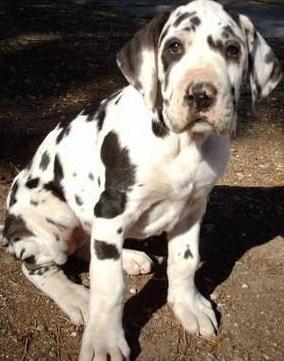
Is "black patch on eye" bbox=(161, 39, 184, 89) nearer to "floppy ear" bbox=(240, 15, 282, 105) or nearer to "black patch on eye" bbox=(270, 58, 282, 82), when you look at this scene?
"floppy ear" bbox=(240, 15, 282, 105)

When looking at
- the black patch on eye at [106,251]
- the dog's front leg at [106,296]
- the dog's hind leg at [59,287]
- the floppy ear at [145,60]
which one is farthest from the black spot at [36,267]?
the floppy ear at [145,60]

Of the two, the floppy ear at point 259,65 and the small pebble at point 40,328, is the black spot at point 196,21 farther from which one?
the small pebble at point 40,328

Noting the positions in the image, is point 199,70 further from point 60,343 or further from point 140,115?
point 60,343

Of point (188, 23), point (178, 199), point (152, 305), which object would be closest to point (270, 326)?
point (152, 305)

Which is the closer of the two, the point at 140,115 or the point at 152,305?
the point at 140,115

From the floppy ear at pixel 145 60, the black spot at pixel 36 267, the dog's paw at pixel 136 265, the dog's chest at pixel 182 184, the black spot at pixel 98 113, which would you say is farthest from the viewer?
the dog's paw at pixel 136 265

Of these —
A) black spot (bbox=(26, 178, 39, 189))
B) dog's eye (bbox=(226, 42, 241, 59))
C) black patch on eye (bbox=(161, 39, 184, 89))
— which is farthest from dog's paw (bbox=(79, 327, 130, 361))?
dog's eye (bbox=(226, 42, 241, 59))

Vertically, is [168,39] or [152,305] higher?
[168,39]

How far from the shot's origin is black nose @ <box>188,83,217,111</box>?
3.31m

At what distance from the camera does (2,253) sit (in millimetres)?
4871

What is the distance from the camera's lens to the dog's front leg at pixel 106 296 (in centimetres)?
381

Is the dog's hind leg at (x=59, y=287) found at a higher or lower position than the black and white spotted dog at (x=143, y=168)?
lower

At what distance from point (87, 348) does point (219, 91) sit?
5.41 ft

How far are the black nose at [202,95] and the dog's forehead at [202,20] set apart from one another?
0.37 m
